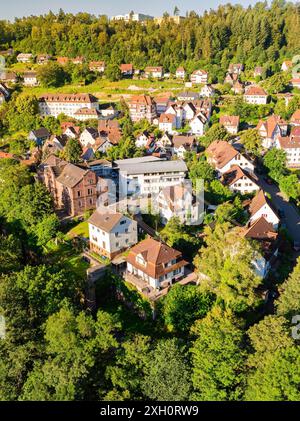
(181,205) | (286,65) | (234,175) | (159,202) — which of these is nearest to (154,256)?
(181,205)

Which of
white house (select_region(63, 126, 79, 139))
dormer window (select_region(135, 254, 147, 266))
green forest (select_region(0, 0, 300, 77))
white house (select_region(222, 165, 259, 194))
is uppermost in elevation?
green forest (select_region(0, 0, 300, 77))

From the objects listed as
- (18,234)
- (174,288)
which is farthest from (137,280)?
(18,234)

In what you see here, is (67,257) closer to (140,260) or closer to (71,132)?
(140,260)

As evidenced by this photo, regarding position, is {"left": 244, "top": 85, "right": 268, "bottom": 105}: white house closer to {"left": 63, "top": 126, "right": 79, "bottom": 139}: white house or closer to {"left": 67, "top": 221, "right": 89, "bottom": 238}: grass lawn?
{"left": 63, "top": 126, "right": 79, "bottom": 139}: white house

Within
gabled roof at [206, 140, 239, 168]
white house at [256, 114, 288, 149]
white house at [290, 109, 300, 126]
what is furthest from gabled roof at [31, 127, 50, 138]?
white house at [290, 109, 300, 126]

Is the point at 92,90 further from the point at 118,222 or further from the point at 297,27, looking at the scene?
the point at 118,222

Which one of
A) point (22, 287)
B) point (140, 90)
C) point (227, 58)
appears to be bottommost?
point (22, 287)
